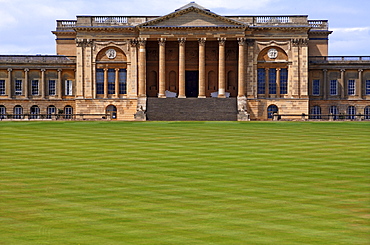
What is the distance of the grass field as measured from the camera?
59.4 ft

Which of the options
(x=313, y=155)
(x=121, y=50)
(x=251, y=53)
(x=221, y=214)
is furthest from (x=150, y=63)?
(x=221, y=214)

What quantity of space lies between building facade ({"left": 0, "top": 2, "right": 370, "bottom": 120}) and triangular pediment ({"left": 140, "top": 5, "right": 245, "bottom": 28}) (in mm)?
145

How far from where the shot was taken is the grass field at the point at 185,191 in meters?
18.1

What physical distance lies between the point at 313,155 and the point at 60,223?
16426 millimetres

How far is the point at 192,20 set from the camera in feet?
284

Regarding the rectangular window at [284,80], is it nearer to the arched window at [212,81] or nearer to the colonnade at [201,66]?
the colonnade at [201,66]

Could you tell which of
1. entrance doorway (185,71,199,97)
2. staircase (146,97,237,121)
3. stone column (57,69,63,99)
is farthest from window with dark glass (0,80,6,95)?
entrance doorway (185,71,199,97)

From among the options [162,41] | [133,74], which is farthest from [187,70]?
[133,74]

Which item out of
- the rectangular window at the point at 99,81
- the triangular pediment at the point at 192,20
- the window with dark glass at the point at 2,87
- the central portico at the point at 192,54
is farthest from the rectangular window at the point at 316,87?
the window with dark glass at the point at 2,87

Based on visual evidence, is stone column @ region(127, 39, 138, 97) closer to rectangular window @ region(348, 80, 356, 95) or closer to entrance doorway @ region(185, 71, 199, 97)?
entrance doorway @ region(185, 71, 199, 97)

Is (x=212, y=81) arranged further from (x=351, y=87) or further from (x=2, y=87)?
(x=2, y=87)

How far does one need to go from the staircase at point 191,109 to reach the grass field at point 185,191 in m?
41.6

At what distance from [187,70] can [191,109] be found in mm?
12016

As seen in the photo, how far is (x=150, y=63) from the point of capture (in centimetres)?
9238
